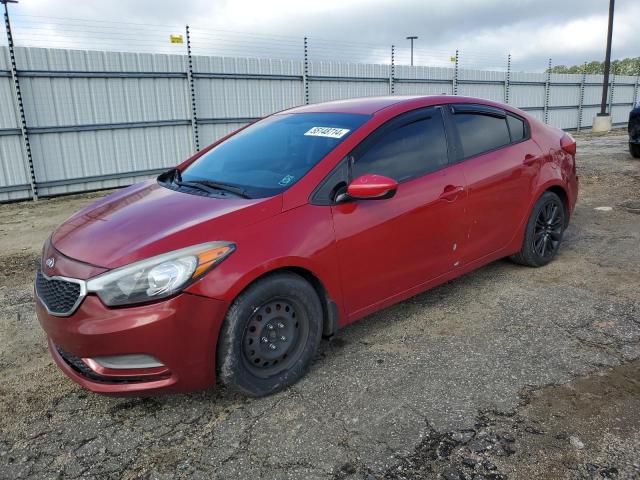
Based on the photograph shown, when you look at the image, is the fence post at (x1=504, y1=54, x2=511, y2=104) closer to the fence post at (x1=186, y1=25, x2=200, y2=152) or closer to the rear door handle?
the fence post at (x1=186, y1=25, x2=200, y2=152)

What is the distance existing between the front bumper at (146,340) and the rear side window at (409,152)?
130 centimetres

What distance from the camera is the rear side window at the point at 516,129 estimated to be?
4.23 metres

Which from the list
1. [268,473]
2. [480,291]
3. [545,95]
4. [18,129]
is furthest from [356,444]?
[545,95]

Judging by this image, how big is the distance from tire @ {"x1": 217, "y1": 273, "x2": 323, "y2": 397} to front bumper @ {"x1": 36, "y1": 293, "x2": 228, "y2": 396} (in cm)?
8

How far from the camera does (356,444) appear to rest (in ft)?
7.71

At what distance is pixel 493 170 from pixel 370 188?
146cm

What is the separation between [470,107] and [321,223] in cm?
188

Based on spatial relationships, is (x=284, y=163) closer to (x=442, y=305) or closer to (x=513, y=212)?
(x=442, y=305)

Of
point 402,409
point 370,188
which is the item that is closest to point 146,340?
point 402,409

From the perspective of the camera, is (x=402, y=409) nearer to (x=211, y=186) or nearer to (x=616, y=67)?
(x=211, y=186)

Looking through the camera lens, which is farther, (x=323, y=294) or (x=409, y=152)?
(x=409, y=152)

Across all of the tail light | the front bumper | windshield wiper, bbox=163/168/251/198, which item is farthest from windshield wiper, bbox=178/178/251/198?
the tail light

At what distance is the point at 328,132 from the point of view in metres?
3.28

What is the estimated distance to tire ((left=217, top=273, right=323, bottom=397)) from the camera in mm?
2529
